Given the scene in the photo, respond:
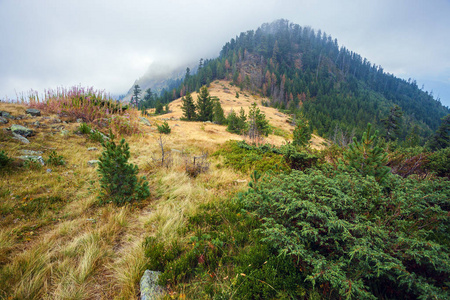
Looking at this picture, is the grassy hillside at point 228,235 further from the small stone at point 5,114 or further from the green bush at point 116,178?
the small stone at point 5,114

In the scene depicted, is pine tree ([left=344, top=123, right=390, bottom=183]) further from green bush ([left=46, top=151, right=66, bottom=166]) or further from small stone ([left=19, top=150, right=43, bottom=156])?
small stone ([left=19, top=150, right=43, bottom=156])

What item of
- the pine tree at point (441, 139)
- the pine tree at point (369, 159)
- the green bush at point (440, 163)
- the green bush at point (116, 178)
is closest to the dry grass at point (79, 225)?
the green bush at point (116, 178)

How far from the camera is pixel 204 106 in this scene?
26094 mm

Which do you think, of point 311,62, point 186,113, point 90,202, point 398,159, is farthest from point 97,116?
point 311,62

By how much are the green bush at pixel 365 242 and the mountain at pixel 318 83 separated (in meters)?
43.8

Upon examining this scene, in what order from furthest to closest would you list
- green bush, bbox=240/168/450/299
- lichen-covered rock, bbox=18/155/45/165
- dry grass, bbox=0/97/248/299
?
lichen-covered rock, bbox=18/155/45/165 → dry grass, bbox=0/97/248/299 → green bush, bbox=240/168/450/299

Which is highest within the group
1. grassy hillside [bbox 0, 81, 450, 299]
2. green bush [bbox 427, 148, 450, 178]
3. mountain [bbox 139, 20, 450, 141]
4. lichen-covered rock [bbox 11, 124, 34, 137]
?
mountain [bbox 139, 20, 450, 141]

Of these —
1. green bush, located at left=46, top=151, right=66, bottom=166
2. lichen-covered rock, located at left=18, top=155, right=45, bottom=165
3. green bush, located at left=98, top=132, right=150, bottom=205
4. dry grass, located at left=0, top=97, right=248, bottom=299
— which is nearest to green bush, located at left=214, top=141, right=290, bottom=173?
dry grass, located at left=0, top=97, right=248, bottom=299

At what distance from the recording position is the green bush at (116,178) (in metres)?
3.55

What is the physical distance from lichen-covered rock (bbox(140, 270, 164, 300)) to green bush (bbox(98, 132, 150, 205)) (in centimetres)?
196

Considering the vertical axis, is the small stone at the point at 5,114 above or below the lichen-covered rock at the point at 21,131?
above

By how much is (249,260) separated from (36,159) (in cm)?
612

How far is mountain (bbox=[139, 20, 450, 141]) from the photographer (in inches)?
2830

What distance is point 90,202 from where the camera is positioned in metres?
3.59
